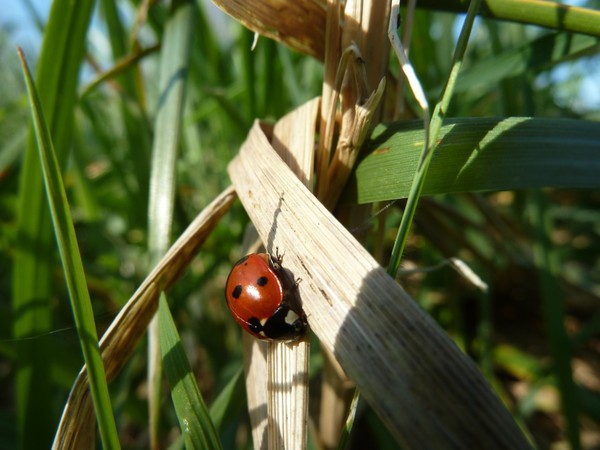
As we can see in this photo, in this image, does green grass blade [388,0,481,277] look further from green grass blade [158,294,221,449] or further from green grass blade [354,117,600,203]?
green grass blade [158,294,221,449]

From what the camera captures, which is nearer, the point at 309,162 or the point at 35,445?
the point at 309,162

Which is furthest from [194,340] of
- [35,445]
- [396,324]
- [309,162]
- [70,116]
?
[396,324]

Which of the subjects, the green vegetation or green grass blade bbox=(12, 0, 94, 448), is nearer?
the green vegetation

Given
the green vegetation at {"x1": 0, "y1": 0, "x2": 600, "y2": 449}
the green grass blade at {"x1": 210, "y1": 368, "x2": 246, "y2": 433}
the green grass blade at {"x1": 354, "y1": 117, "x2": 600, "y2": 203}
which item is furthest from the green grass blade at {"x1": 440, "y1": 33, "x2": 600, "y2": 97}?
the green grass blade at {"x1": 210, "y1": 368, "x2": 246, "y2": 433}

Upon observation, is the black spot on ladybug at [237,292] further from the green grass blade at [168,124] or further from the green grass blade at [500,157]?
the green grass blade at [500,157]

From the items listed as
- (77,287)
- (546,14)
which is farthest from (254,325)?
(546,14)

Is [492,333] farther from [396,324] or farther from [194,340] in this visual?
[396,324]

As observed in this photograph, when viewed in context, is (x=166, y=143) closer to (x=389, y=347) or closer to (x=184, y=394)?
(x=184, y=394)
